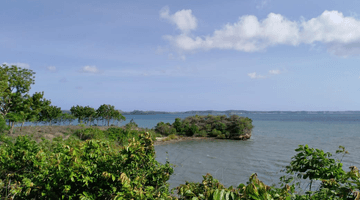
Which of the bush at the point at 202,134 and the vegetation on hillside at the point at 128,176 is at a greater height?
the vegetation on hillside at the point at 128,176

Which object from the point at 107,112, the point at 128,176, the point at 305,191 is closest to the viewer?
the point at 305,191

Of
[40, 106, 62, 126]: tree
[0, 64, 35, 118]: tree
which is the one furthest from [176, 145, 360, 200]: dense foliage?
[40, 106, 62, 126]: tree

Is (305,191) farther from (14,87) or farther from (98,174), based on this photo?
(14,87)

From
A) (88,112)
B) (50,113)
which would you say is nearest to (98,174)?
(50,113)

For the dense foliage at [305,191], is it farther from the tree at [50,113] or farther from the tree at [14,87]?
the tree at [50,113]

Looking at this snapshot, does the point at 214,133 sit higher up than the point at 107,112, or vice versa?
the point at 107,112

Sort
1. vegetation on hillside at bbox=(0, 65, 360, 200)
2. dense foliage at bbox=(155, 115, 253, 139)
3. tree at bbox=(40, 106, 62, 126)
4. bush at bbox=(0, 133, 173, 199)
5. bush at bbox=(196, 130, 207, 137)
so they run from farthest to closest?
bush at bbox=(196, 130, 207, 137), dense foliage at bbox=(155, 115, 253, 139), tree at bbox=(40, 106, 62, 126), bush at bbox=(0, 133, 173, 199), vegetation on hillside at bbox=(0, 65, 360, 200)

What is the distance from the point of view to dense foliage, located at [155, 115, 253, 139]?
33.0m

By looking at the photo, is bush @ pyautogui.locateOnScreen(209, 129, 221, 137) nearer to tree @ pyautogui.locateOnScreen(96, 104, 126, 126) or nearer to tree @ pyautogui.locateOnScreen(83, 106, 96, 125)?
tree @ pyautogui.locateOnScreen(96, 104, 126, 126)

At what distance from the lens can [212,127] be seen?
35.7 m

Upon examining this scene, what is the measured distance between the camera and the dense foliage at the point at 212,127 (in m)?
33.0

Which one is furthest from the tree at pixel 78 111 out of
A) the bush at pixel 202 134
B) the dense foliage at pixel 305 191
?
the dense foliage at pixel 305 191

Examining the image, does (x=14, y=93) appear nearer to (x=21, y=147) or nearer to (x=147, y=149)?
(x=21, y=147)

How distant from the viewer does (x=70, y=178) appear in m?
3.22
